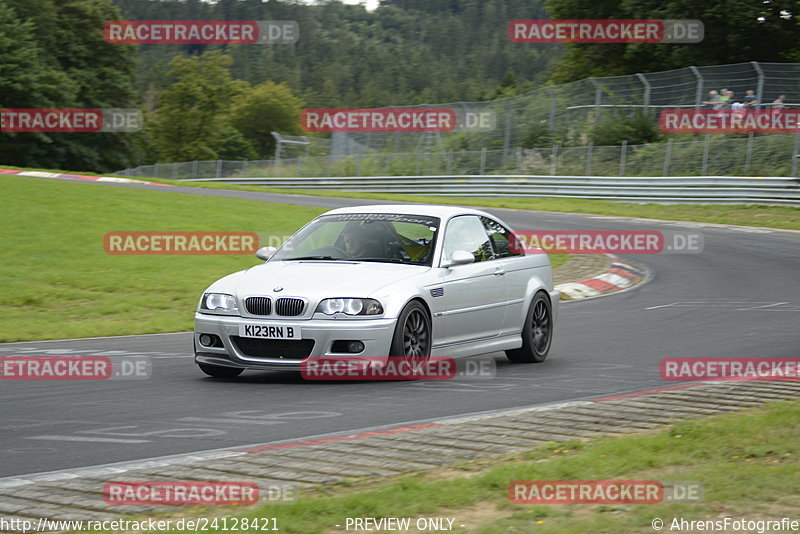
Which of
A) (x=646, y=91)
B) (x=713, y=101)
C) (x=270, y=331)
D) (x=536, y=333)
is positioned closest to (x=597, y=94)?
(x=646, y=91)

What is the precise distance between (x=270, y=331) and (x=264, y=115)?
12349 cm

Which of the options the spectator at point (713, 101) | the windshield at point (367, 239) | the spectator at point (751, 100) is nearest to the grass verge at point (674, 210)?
the spectator at point (751, 100)

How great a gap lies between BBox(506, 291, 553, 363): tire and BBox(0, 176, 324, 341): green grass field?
4.77m

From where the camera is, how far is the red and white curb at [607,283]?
1753cm

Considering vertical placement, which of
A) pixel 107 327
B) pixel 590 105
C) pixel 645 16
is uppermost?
pixel 645 16

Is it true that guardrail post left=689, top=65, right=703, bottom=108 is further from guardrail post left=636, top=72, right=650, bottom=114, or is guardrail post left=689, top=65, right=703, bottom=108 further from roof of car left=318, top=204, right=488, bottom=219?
roof of car left=318, top=204, right=488, bottom=219

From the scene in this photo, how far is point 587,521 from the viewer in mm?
4477

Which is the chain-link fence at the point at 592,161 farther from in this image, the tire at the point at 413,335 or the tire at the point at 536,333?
the tire at the point at 413,335

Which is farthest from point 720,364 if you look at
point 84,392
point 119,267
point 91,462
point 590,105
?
point 590,105

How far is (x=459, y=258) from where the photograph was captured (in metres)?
9.48

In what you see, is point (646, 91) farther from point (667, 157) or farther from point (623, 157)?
point (667, 157)

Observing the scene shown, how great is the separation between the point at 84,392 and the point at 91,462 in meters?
2.73

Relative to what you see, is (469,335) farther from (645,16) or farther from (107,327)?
(645,16)

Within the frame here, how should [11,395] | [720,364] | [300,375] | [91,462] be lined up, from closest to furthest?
1. [91,462]
2. [11,395]
3. [300,375]
4. [720,364]
